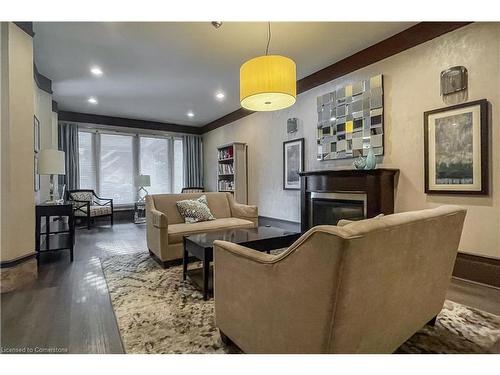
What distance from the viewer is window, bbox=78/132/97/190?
258 inches

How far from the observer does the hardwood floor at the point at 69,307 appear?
163 cm

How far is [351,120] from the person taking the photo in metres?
3.56

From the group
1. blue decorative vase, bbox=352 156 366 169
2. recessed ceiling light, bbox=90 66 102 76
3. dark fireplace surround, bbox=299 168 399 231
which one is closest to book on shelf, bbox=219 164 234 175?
dark fireplace surround, bbox=299 168 399 231

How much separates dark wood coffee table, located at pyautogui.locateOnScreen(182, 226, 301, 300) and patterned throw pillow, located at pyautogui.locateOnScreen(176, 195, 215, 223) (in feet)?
2.72

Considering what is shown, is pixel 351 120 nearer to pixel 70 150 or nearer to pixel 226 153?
pixel 226 153

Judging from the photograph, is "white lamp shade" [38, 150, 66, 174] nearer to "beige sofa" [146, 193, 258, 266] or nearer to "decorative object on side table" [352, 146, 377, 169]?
"beige sofa" [146, 193, 258, 266]

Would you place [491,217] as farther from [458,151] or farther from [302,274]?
[302,274]

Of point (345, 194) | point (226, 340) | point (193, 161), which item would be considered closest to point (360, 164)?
point (345, 194)

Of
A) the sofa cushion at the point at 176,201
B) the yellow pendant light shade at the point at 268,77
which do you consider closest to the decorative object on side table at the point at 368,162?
the yellow pendant light shade at the point at 268,77

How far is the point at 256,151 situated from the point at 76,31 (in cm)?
347

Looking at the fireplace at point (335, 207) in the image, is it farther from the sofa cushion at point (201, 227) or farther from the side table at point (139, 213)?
the side table at point (139, 213)
